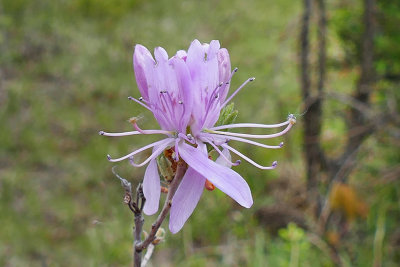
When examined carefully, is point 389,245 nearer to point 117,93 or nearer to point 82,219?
point 82,219

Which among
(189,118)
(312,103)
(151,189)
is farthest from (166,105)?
(312,103)

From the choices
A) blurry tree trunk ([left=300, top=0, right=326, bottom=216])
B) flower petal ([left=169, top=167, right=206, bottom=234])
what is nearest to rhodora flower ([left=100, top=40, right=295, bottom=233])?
flower petal ([left=169, top=167, right=206, bottom=234])

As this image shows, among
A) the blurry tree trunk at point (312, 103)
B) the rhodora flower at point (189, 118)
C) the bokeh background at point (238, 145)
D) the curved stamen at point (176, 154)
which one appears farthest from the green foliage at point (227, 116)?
the blurry tree trunk at point (312, 103)

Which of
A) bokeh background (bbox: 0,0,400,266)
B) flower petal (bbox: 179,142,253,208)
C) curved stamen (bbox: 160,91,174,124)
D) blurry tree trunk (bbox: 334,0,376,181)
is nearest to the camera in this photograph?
flower petal (bbox: 179,142,253,208)

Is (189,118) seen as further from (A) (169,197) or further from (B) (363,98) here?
(B) (363,98)

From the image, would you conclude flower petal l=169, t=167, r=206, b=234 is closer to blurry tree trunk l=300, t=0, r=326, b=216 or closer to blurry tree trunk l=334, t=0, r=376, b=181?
blurry tree trunk l=300, t=0, r=326, b=216

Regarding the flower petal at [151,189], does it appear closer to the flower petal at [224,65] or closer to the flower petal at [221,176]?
the flower petal at [221,176]

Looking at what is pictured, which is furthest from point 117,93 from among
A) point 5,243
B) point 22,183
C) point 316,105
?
point 316,105
